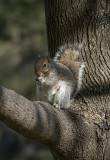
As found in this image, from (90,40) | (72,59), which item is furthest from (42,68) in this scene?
(90,40)

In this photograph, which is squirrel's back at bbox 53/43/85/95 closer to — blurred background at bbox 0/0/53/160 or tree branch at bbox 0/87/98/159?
tree branch at bbox 0/87/98/159

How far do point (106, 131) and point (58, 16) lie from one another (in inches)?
36.4

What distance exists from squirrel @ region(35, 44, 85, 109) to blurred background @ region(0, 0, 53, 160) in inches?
183

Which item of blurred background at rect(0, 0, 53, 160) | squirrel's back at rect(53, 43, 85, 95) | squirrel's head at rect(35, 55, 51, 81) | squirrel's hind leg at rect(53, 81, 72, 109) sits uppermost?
squirrel's back at rect(53, 43, 85, 95)

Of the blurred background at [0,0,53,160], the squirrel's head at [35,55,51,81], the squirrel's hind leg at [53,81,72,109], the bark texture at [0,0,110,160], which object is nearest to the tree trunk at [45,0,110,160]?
the bark texture at [0,0,110,160]

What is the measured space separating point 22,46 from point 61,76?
636cm

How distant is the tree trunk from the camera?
11.1 feet

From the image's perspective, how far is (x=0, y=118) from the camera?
105 inches

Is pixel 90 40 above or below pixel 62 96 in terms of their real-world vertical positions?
above

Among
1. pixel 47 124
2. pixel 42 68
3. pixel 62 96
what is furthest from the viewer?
pixel 42 68

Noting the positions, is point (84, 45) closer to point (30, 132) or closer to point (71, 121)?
point (71, 121)

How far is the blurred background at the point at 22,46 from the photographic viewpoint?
29.6ft

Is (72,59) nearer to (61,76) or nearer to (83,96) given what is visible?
(61,76)

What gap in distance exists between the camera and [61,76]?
379 cm
